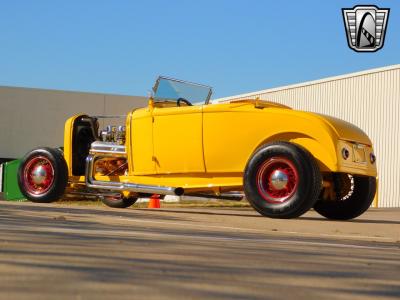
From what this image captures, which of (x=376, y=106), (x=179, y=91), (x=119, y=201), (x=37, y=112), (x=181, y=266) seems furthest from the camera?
(x=37, y=112)

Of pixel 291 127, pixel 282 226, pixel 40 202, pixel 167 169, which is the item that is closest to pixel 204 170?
pixel 167 169

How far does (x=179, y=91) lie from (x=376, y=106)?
19367 millimetres

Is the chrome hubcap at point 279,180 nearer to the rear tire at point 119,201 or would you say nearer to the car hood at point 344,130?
the car hood at point 344,130

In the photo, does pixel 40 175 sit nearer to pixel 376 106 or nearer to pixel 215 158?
pixel 215 158

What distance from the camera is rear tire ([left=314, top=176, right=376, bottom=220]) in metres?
10.2

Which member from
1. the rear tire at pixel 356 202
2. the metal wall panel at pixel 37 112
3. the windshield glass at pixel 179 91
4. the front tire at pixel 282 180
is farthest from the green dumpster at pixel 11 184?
the metal wall panel at pixel 37 112

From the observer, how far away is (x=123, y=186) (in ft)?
35.6

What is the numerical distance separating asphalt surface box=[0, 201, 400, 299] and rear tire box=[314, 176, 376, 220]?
4.16 meters

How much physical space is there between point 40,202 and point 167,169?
234 centimetres

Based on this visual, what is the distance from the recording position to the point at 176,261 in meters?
3.83

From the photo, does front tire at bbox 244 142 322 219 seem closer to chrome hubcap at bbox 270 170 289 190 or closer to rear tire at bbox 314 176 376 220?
chrome hubcap at bbox 270 170 289 190

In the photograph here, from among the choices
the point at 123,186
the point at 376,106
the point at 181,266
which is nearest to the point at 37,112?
the point at 376,106

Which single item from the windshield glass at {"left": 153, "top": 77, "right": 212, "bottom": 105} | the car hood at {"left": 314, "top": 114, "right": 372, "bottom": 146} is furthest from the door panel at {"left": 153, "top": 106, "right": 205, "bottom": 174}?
the car hood at {"left": 314, "top": 114, "right": 372, "bottom": 146}

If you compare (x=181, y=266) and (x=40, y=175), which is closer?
(x=181, y=266)
